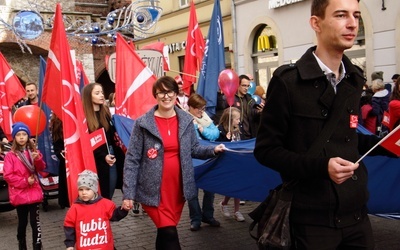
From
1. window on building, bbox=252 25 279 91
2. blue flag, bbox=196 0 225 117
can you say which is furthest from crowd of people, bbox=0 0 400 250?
window on building, bbox=252 25 279 91

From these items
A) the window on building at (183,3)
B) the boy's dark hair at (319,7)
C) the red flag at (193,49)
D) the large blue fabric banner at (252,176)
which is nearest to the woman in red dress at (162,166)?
the large blue fabric banner at (252,176)

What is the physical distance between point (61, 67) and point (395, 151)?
11.9 feet

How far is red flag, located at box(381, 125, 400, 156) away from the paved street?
10.3 ft

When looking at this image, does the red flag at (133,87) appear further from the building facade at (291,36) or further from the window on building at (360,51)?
the window on building at (360,51)

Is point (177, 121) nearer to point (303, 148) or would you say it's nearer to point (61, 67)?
point (61, 67)

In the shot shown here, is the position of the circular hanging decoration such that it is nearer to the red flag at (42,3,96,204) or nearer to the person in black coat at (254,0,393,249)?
the red flag at (42,3,96,204)

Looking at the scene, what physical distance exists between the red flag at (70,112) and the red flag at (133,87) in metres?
1.82

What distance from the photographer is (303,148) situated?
2.54 metres

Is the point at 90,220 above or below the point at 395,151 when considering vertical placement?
below

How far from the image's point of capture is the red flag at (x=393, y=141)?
2600mm

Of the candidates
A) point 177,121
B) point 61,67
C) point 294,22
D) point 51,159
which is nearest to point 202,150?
point 177,121

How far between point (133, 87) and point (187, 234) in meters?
2.12

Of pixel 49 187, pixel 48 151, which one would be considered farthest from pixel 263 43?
pixel 48 151

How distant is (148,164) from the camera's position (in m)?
4.39
